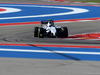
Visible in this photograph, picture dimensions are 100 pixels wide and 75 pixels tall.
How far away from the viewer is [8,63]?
809cm

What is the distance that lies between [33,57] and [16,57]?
501mm

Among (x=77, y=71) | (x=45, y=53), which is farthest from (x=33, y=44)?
(x=77, y=71)

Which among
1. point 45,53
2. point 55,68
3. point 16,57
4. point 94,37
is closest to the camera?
point 55,68

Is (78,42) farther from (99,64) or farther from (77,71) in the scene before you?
(77,71)

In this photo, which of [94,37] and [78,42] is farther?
[94,37]

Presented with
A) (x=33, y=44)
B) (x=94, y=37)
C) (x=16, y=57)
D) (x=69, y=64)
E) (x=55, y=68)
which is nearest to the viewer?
(x=55, y=68)

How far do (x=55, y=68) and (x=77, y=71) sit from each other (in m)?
0.61

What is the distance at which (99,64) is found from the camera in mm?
8086

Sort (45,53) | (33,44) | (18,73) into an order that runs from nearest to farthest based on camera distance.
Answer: (18,73)
(45,53)
(33,44)

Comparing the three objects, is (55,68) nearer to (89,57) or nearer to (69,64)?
(69,64)

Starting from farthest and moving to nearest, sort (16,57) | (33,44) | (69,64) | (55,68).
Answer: (33,44), (16,57), (69,64), (55,68)

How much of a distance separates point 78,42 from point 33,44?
1.78 m

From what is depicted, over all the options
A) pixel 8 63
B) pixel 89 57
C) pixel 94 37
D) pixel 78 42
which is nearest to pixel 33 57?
pixel 8 63

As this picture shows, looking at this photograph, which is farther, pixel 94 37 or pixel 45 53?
pixel 94 37
